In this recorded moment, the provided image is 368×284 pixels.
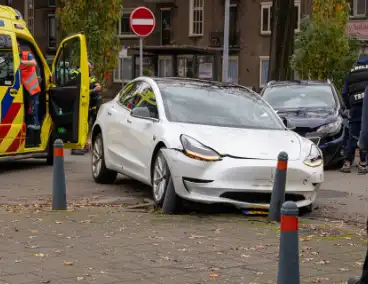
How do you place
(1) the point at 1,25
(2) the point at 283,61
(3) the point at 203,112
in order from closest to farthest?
1. (3) the point at 203,112
2. (1) the point at 1,25
3. (2) the point at 283,61

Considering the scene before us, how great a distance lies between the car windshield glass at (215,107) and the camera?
11.0 metres

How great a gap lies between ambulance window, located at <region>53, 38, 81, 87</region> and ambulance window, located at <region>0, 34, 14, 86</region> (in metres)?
0.96

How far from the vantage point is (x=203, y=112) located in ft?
36.5

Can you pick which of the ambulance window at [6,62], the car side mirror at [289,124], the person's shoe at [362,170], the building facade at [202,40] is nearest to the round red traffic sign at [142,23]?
the ambulance window at [6,62]

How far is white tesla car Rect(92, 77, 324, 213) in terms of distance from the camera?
9.73 meters

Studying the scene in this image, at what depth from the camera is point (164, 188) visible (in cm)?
1014

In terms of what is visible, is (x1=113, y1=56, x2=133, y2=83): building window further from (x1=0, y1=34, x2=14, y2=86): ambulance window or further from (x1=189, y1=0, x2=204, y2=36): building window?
(x1=0, y1=34, x2=14, y2=86): ambulance window

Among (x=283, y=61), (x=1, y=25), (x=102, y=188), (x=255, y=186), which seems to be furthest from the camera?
(x=283, y=61)

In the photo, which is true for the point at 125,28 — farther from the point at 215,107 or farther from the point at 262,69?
the point at 215,107

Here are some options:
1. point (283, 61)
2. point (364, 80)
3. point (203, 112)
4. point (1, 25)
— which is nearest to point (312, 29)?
point (283, 61)

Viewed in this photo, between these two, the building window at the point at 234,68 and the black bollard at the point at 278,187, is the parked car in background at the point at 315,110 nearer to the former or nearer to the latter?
the black bollard at the point at 278,187

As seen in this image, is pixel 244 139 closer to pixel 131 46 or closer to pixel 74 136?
pixel 74 136

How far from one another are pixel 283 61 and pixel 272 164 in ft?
49.4

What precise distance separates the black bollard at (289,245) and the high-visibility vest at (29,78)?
10019 millimetres
